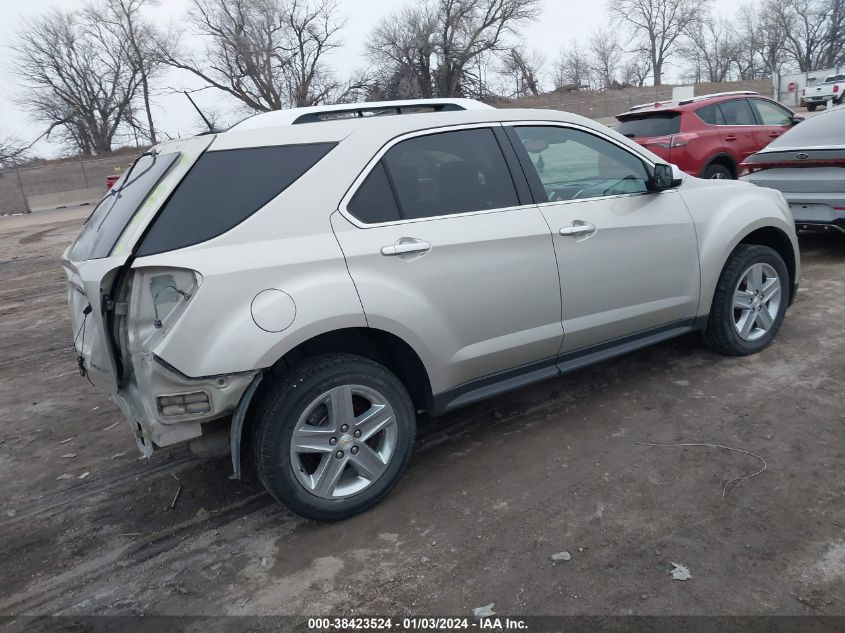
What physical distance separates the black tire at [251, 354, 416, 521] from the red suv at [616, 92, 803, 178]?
748 centimetres

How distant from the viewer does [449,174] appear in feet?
11.3

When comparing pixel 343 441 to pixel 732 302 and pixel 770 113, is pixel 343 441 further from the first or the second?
pixel 770 113

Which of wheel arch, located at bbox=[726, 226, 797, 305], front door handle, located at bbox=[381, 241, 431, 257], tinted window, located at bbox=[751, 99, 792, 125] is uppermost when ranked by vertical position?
tinted window, located at bbox=[751, 99, 792, 125]

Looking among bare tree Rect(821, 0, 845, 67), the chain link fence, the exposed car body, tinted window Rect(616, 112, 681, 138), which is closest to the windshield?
the exposed car body

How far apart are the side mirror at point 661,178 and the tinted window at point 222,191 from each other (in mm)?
2181

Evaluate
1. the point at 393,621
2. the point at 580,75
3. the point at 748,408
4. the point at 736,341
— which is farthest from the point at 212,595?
the point at 580,75

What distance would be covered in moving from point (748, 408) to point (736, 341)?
78 cm

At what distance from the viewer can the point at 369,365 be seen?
10.1ft

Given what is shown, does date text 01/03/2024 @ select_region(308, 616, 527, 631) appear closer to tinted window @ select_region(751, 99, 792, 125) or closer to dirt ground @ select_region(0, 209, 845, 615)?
dirt ground @ select_region(0, 209, 845, 615)

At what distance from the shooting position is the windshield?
295cm

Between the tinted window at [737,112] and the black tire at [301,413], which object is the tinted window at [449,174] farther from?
the tinted window at [737,112]

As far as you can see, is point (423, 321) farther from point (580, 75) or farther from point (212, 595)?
point (580, 75)

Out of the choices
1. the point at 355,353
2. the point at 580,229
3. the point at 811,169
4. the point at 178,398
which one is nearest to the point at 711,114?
the point at 811,169

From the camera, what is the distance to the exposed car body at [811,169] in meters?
6.34
